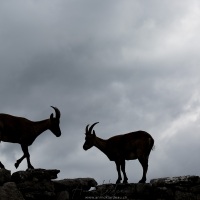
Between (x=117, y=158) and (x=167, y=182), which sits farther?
(x=117, y=158)

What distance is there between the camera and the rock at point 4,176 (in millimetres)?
12307

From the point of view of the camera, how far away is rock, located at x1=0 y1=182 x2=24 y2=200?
38.8ft

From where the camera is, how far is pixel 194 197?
1334 centimetres

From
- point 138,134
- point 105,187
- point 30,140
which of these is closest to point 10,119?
point 30,140

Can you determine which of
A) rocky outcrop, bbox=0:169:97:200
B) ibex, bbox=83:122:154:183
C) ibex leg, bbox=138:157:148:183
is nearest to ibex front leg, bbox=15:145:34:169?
rocky outcrop, bbox=0:169:97:200

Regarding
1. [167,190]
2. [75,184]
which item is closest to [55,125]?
[75,184]

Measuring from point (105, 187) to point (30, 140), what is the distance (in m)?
2.78

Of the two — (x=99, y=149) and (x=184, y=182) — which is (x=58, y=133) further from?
(x=184, y=182)

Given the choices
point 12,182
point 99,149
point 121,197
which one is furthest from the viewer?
point 99,149

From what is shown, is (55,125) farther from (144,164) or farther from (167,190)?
(167,190)

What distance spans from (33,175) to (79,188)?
2060 millimetres

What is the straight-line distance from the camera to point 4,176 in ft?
40.7

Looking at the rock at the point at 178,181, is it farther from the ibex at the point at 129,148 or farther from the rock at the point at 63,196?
the rock at the point at 63,196

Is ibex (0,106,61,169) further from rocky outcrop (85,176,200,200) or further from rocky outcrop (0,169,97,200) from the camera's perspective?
rocky outcrop (85,176,200,200)
